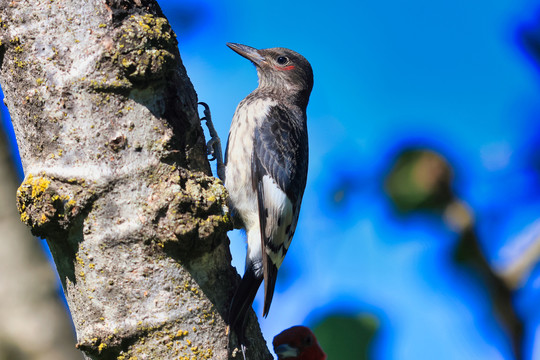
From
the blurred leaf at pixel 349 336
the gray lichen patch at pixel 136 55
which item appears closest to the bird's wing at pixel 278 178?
the blurred leaf at pixel 349 336

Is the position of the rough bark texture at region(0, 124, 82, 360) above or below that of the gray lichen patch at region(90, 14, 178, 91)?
below

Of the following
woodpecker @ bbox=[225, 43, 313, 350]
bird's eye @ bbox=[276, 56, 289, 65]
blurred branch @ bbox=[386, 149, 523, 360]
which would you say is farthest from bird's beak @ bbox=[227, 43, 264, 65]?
blurred branch @ bbox=[386, 149, 523, 360]

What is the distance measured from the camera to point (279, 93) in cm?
465

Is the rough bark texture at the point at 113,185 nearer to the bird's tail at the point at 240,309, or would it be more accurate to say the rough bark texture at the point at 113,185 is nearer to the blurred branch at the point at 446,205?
the bird's tail at the point at 240,309

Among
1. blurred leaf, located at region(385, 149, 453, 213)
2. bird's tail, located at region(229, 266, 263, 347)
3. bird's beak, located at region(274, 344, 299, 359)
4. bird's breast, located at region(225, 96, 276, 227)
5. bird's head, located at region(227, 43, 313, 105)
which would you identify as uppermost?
bird's head, located at region(227, 43, 313, 105)

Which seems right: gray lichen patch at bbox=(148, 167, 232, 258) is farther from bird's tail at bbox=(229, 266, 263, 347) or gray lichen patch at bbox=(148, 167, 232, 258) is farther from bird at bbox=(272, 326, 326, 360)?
bird at bbox=(272, 326, 326, 360)

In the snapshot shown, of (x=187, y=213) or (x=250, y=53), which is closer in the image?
(x=187, y=213)

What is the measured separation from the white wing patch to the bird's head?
118 centimetres

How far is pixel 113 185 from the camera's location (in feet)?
6.99

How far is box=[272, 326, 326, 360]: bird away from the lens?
403 centimetres

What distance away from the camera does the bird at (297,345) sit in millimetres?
4031

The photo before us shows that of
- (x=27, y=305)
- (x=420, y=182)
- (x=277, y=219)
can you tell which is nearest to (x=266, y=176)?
(x=277, y=219)

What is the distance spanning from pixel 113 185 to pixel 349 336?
141 centimetres

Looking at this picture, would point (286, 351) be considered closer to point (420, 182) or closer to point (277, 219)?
point (277, 219)
